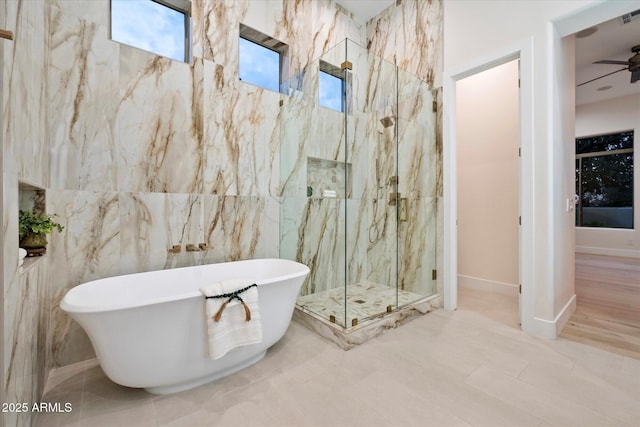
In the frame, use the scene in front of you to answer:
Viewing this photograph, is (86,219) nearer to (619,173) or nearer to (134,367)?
(134,367)

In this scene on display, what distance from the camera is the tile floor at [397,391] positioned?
1438 mm

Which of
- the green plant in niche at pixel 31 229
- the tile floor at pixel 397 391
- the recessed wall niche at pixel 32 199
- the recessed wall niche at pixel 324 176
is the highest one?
the recessed wall niche at pixel 324 176

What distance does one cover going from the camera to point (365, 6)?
3.53 meters

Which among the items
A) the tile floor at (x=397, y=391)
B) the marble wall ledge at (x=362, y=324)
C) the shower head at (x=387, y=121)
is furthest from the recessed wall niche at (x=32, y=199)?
the shower head at (x=387, y=121)

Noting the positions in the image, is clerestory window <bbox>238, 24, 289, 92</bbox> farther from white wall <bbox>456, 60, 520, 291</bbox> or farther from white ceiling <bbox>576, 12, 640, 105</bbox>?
white ceiling <bbox>576, 12, 640, 105</bbox>

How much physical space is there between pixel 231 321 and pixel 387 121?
8.22ft

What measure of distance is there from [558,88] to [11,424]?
12.7 feet

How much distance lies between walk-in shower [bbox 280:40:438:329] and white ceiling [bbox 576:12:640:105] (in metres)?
2.50

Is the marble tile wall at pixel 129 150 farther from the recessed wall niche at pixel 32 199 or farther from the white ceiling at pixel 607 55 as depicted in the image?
the white ceiling at pixel 607 55

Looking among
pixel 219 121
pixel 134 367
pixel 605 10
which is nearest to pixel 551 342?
pixel 605 10

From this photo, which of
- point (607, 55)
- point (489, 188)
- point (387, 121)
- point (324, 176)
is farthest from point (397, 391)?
point (607, 55)

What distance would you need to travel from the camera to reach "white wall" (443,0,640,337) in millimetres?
2219

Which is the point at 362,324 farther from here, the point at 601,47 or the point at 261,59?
the point at 601,47

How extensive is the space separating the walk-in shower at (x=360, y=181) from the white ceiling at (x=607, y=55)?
2.50 metres
